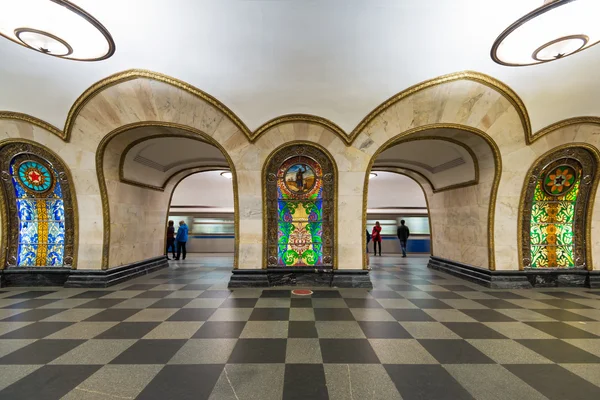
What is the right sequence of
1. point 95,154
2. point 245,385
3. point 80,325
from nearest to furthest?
1. point 245,385
2. point 80,325
3. point 95,154

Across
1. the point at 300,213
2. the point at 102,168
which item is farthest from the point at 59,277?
the point at 300,213

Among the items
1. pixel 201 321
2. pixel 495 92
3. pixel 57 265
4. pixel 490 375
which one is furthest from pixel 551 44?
pixel 57 265

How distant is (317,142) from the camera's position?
496 cm

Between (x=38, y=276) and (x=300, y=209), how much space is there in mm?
5237

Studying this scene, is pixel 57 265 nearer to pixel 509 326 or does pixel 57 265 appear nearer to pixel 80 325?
pixel 80 325

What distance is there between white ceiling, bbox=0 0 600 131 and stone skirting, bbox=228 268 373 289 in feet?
9.34

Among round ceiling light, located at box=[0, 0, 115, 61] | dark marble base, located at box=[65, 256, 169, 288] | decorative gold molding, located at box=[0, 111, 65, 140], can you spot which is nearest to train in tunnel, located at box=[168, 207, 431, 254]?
dark marble base, located at box=[65, 256, 169, 288]

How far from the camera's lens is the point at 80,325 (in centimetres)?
300

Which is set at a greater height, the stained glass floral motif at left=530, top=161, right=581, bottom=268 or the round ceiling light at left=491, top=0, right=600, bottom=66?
the round ceiling light at left=491, top=0, right=600, bottom=66

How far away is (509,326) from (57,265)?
24.7ft

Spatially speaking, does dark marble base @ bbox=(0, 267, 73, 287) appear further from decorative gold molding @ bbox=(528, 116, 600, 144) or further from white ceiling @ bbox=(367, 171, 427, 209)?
white ceiling @ bbox=(367, 171, 427, 209)

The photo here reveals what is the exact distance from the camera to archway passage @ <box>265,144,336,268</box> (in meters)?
5.08

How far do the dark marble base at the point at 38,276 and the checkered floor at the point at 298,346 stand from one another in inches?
22.8

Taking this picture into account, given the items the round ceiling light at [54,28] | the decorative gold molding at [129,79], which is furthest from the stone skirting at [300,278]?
the round ceiling light at [54,28]
